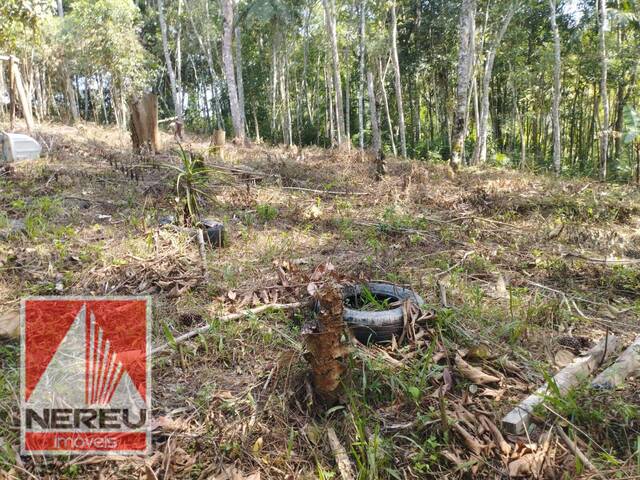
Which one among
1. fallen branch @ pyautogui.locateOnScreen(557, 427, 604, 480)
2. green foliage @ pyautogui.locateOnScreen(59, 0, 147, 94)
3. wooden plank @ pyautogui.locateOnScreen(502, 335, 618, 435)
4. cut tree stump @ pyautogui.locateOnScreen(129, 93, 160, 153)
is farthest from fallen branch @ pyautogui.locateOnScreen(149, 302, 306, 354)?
green foliage @ pyautogui.locateOnScreen(59, 0, 147, 94)

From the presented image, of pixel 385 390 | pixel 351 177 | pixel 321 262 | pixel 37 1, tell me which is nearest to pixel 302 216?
pixel 321 262

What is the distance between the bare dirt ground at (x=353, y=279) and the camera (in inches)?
79.3

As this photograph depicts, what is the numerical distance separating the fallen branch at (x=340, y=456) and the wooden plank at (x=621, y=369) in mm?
1506

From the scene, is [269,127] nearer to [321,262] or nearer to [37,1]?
[37,1]

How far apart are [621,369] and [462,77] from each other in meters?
8.53

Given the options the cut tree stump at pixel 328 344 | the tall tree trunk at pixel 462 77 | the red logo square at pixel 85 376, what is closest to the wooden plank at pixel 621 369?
the cut tree stump at pixel 328 344

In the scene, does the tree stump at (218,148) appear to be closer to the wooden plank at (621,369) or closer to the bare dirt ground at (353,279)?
the bare dirt ground at (353,279)

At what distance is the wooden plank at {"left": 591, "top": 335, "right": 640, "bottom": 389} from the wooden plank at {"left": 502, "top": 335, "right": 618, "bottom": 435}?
0.09 metres

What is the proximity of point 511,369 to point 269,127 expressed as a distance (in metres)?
27.9

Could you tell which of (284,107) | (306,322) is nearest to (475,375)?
(306,322)

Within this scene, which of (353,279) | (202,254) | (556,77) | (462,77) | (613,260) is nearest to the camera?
(353,279)

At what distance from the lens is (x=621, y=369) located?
2.50 m

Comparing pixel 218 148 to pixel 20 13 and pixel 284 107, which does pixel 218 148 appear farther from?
pixel 284 107

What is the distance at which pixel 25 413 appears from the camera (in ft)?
7.02
